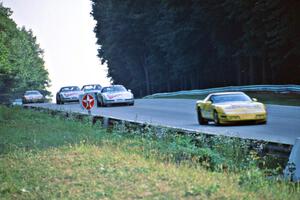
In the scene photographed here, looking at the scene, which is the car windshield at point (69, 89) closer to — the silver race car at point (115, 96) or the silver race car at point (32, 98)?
the silver race car at point (115, 96)

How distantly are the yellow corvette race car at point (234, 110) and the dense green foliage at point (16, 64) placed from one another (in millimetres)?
74658

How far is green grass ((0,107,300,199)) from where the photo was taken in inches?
365

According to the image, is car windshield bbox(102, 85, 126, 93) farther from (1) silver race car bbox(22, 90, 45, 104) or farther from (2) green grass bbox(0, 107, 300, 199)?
(1) silver race car bbox(22, 90, 45, 104)

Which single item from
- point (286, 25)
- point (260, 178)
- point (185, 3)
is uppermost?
point (185, 3)

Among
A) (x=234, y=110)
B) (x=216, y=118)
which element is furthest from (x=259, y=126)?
(x=216, y=118)

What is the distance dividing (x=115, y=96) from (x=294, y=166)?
31.6m

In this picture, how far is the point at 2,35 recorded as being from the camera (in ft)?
335

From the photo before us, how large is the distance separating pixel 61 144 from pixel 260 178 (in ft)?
26.8

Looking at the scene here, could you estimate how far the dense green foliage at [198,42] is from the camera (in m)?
44.1

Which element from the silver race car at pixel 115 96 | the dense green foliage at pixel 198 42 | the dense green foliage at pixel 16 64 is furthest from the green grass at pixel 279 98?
the dense green foliage at pixel 16 64

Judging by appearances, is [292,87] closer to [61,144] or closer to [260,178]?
[61,144]

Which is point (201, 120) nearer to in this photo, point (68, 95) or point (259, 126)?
point (259, 126)

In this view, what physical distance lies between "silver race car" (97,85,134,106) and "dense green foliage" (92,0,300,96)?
32.3 feet

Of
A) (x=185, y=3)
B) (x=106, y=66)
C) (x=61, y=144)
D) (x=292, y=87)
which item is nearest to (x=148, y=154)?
(x=61, y=144)
